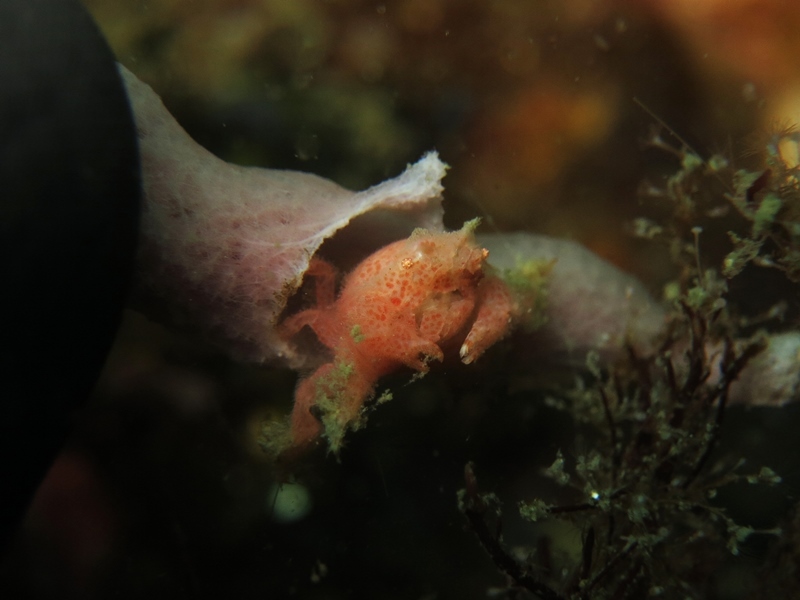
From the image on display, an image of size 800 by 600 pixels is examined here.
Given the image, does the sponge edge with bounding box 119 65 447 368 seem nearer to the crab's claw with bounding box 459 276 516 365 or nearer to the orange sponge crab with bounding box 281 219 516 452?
the orange sponge crab with bounding box 281 219 516 452

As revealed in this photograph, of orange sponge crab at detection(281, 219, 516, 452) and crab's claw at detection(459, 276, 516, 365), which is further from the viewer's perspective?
crab's claw at detection(459, 276, 516, 365)

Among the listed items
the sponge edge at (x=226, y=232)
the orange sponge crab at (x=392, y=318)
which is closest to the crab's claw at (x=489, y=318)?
the orange sponge crab at (x=392, y=318)

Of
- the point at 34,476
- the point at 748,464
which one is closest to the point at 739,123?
the point at 748,464

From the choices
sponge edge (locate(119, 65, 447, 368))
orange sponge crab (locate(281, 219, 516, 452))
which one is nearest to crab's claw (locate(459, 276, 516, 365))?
orange sponge crab (locate(281, 219, 516, 452))

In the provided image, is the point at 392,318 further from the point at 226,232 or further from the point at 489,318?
the point at 226,232

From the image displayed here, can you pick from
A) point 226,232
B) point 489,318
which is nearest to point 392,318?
point 489,318

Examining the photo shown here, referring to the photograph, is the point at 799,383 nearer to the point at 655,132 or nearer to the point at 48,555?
the point at 655,132

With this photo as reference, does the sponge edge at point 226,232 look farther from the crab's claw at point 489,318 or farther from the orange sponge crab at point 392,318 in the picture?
the crab's claw at point 489,318
